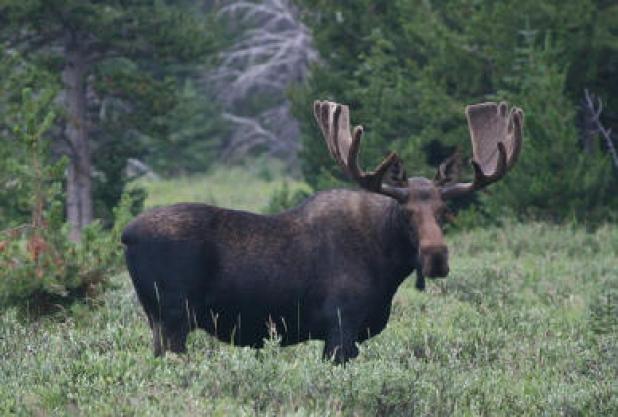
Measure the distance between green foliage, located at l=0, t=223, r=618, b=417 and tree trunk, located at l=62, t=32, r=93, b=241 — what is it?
8555 millimetres

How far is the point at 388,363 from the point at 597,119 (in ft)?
35.1

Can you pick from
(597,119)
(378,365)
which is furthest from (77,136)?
(378,365)

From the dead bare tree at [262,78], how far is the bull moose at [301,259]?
82.7ft

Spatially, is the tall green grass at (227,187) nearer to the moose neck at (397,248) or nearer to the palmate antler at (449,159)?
the palmate antler at (449,159)

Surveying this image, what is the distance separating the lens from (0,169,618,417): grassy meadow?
682 cm

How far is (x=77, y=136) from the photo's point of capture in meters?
21.7

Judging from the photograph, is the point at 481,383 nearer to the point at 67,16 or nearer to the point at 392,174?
the point at 392,174

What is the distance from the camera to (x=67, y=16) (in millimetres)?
20703

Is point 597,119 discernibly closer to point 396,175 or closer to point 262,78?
point 396,175

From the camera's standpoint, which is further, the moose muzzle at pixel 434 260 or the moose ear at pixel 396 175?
the moose ear at pixel 396 175

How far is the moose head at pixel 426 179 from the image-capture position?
26.0 feet

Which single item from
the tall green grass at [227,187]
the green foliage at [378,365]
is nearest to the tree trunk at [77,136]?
the tall green grass at [227,187]

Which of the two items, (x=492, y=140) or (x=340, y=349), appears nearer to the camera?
(x=340, y=349)

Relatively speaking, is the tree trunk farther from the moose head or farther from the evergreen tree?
the moose head
